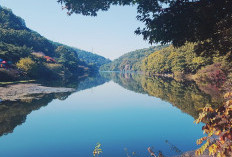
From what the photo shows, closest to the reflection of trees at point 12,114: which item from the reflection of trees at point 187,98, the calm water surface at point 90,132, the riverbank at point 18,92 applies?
the calm water surface at point 90,132

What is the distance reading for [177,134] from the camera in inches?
559

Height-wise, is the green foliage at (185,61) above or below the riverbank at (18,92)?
above

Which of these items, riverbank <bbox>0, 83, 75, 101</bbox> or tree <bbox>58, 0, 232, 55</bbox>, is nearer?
tree <bbox>58, 0, 232, 55</bbox>

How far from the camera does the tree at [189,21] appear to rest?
8.44 meters

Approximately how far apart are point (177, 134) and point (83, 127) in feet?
28.5

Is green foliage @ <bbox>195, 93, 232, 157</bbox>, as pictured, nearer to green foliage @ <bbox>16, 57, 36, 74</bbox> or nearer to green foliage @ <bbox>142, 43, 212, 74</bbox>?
green foliage @ <bbox>16, 57, 36, 74</bbox>

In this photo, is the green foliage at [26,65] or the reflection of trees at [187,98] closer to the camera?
the reflection of trees at [187,98]

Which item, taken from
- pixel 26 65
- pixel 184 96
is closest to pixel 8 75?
pixel 26 65

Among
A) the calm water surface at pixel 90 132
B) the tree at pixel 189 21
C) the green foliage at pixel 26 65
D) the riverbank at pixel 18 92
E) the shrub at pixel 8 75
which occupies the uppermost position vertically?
the tree at pixel 189 21

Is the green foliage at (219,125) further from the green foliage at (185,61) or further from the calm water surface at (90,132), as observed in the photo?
the green foliage at (185,61)

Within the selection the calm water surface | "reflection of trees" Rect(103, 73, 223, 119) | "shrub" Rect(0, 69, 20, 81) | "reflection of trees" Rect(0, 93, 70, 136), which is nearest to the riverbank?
"reflection of trees" Rect(0, 93, 70, 136)

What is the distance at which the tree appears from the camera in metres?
8.44

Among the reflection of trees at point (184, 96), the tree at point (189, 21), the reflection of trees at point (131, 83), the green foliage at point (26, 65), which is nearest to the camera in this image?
the tree at point (189, 21)

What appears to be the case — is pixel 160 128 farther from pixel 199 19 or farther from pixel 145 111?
pixel 199 19
